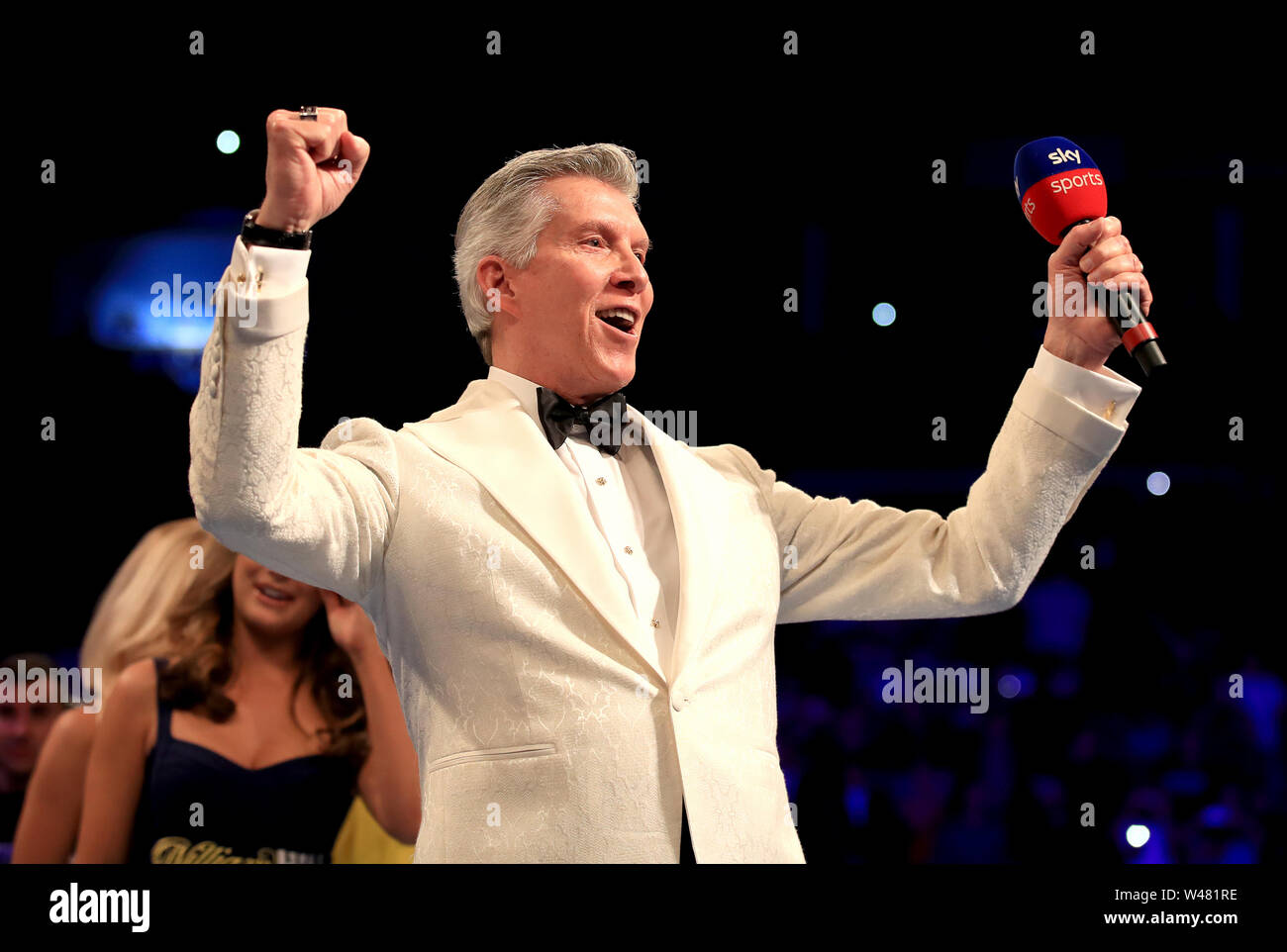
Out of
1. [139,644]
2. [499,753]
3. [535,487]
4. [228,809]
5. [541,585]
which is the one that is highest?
[535,487]

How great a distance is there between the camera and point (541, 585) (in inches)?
64.4

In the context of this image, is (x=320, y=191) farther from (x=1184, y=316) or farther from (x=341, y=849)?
(x=1184, y=316)

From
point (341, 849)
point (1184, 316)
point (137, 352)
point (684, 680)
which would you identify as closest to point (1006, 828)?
point (1184, 316)

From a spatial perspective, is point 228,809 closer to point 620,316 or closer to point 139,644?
point 139,644

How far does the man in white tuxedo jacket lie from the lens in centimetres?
140

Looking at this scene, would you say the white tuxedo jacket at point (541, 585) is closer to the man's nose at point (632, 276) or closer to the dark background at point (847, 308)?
the man's nose at point (632, 276)

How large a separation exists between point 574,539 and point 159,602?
1488mm

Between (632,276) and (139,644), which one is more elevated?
(632,276)

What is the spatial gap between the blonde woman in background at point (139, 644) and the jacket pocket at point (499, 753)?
1037 mm

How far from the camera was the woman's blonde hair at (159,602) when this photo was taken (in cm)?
271

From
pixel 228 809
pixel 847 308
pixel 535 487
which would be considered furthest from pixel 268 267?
pixel 847 308

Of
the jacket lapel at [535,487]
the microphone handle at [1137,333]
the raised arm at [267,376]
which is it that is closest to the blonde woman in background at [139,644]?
the jacket lapel at [535,487]

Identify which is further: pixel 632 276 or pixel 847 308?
pixel 847 308

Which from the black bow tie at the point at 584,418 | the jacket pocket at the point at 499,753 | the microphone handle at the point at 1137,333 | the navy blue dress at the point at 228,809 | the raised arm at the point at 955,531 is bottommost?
the navy blue dress at the point at 228,809
